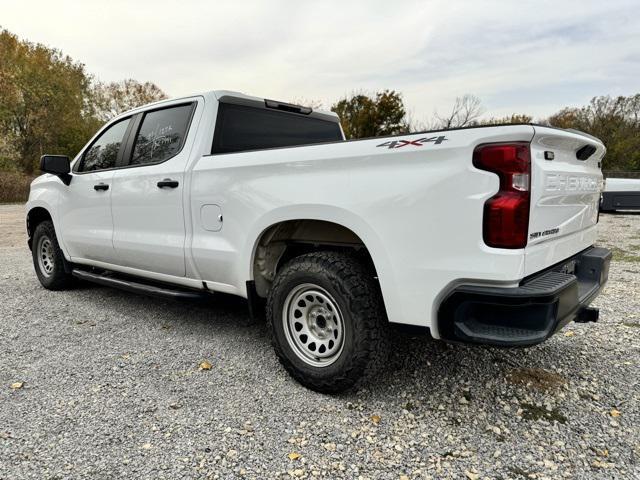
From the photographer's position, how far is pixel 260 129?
377cm

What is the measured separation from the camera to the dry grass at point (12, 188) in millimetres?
22312

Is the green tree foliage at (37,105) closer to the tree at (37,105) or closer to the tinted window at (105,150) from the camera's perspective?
the tree at (37,105)

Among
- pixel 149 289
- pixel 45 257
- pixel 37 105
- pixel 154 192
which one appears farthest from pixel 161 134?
pixel 37 105

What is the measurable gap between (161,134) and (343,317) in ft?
7.69

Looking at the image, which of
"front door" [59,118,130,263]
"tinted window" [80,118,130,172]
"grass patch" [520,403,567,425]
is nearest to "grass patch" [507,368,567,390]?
"grass patch" [520,403,567,425]

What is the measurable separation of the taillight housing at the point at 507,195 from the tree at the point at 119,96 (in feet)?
126

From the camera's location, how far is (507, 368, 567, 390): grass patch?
2855 millimetres

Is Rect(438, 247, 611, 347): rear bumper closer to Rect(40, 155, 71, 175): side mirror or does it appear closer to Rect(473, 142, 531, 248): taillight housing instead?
Rect(473, 142, 531, 248): taillight housing

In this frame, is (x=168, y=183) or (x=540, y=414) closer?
(x=540, y=414)

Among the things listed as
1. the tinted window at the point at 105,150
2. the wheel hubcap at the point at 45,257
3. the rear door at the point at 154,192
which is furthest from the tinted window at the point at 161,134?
the wheel hubcap at the point at 45,257

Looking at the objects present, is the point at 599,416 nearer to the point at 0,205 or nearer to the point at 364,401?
the point at 364,401

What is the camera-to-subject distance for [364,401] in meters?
2.69

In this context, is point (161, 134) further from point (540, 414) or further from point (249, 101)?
point (540, 414)

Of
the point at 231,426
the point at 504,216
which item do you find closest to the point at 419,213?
the point at 504,216
